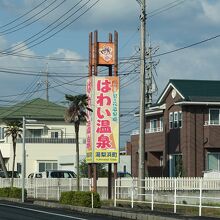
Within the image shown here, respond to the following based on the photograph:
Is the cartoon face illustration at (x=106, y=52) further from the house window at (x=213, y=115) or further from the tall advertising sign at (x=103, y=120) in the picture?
the house window at (x=213, y=115)

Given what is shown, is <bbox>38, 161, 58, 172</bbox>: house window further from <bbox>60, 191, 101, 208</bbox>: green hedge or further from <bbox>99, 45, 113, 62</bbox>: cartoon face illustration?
<bbox>60, 191, 101, 208</bbox>: green hedge

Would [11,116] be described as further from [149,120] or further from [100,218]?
[100,218]

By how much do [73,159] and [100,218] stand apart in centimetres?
4496

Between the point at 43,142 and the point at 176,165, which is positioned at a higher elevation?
the point at 43,142

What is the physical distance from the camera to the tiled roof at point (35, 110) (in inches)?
3150

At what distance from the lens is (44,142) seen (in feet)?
247

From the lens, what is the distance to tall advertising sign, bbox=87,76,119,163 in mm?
39844

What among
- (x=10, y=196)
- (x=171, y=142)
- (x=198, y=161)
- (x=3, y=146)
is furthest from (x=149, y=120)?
(x=3, y=146)

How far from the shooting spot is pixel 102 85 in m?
39.9

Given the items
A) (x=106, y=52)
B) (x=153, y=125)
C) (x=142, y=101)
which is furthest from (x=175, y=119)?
(x=142, y=101)

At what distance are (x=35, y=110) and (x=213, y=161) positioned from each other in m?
37.1

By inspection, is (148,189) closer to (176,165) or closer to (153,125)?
(176,165)

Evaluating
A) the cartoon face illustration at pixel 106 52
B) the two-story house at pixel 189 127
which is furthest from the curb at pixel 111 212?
the two-story house at pixel 189 127

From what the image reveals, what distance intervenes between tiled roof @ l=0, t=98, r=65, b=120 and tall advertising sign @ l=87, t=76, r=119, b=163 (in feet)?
127
